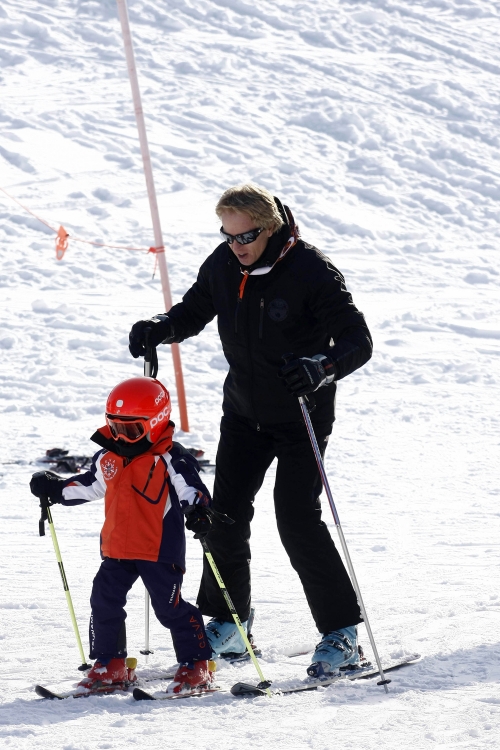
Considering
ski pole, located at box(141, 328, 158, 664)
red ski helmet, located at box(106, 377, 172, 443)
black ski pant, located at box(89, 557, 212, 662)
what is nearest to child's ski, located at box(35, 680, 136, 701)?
black ski pant, located at box(89, 557, 212, 662)

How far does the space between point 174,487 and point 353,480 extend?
3920 millimetres

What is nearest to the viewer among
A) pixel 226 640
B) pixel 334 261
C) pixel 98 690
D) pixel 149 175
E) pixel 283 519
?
pixel 98 690

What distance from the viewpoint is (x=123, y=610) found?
11.6 ft

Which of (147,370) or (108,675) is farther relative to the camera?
(147,370)

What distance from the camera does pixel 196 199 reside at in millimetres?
14938

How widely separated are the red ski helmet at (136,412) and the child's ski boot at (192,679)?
0.81 m

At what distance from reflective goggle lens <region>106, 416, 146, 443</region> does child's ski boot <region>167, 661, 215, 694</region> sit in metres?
0.83

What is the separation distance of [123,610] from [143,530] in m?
0.30

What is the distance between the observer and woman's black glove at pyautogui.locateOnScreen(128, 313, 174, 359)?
402cm

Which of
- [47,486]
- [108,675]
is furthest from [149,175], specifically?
[108,675]

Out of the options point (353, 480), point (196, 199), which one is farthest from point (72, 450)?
point (196, 199)

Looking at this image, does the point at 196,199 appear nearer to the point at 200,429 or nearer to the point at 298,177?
the point at 298,177

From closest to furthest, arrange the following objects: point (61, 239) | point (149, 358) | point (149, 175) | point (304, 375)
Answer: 1. point (304, 375)
2. point (149, 358)
3. point (149, 175)
4. point (61, 239)

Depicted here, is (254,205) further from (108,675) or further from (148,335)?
(108,675)
